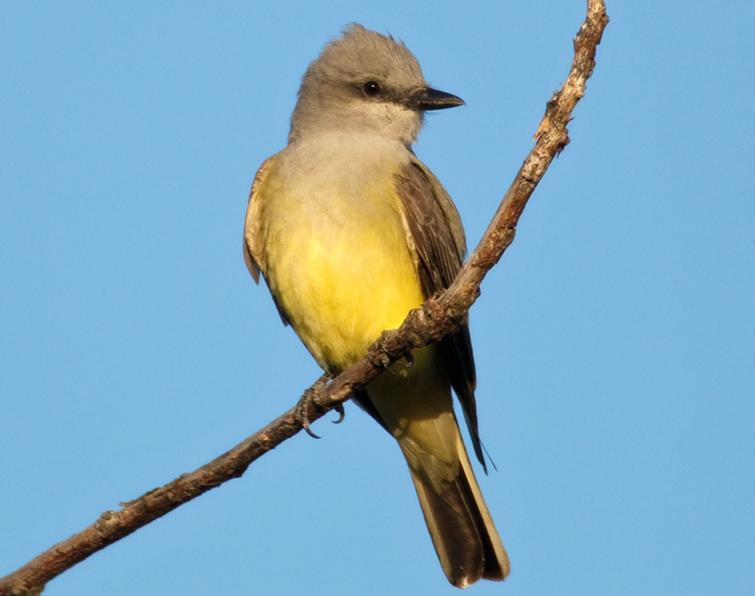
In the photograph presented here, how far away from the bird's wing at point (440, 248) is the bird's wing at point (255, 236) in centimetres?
98

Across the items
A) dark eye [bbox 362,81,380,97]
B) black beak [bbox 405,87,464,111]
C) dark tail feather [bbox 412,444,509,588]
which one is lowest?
dark tail feather [bbox 412,444,509,588]

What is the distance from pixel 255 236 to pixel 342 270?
1.05 m

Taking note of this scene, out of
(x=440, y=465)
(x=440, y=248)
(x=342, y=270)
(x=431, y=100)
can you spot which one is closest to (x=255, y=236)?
(x=342, y=270)

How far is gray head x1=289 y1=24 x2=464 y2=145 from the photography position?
24.5 ft

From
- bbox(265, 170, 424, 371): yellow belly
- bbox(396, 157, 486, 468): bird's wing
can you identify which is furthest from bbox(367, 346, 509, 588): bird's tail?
bbox(265, 170, 424, 371): yellow belly

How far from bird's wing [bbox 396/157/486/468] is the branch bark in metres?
1.23

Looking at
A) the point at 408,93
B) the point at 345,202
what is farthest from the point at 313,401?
the point at 408,93

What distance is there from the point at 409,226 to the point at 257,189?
118 cm

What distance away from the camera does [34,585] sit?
4809mm

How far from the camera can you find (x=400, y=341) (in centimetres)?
533

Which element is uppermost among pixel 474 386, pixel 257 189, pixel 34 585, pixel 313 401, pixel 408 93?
pixel 408 93

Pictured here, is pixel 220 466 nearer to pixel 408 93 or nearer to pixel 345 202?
pixel 345 202

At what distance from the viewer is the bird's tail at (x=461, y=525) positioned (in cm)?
687

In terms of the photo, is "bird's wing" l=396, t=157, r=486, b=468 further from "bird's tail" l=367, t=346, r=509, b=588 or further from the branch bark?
the branch bark
